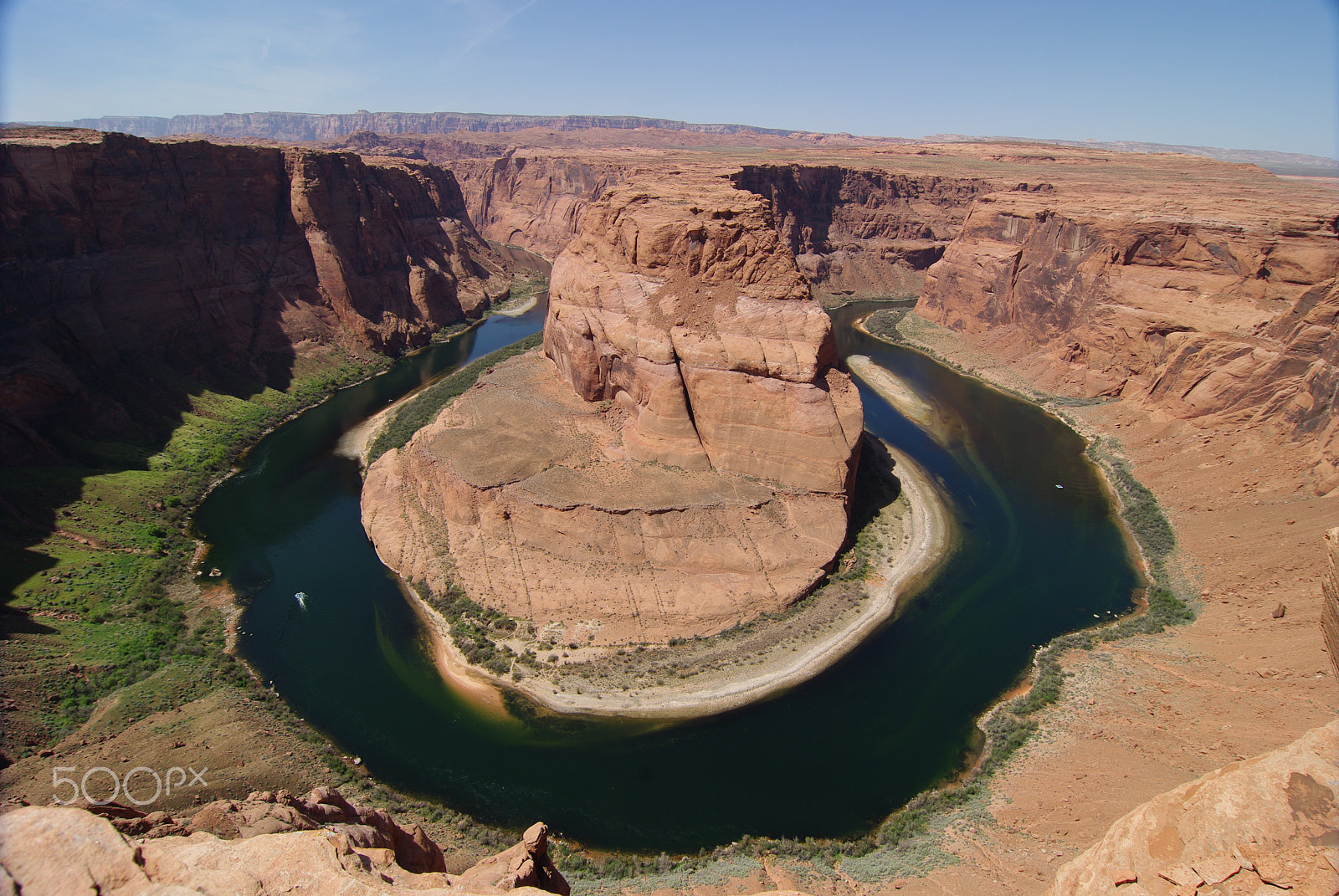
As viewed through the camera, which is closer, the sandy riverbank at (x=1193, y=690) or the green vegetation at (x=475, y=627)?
the sandy riverbank at (x=1193, y=690)

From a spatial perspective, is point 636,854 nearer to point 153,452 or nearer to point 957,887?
point 957,887

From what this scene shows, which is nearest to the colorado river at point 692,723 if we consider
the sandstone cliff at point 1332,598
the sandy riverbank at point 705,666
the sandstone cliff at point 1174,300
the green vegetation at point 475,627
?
the sandy riverbank at point 705,666

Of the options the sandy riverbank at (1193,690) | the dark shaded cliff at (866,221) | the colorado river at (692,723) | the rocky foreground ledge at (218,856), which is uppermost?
the dark shaded cliff at (866,221)

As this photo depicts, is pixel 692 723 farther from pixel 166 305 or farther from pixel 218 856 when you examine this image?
pixel 166 305

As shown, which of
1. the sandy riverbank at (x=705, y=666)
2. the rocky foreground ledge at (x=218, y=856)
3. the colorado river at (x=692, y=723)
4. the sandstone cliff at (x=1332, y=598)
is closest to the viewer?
the rocky foreground ledge at (x=218, y=856)

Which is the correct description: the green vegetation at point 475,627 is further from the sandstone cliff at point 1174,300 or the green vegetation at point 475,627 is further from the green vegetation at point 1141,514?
the sandstone cliff at point 1174,300

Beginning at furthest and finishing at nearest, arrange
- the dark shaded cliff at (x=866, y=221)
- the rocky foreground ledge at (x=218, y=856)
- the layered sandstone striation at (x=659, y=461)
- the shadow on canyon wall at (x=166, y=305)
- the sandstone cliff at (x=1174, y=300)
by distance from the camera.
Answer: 1. the dark shaded cliff at (x=866, y=221)
2. the sandstone cliff at (x=1174, y=300)
3. the shadow on canyon wall at (x=166, y=305)
4. the layered sandstone striation at (x=659, y=461)
5. the rocky foreground ledge at (x=218, y=856)

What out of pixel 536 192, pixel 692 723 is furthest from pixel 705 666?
pixel 536 192
